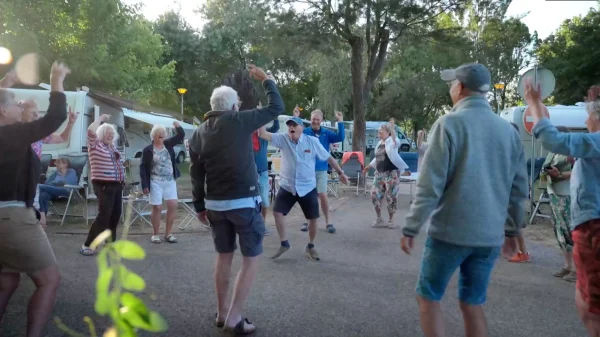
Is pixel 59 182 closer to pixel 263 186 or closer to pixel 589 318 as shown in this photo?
pixel 263 186

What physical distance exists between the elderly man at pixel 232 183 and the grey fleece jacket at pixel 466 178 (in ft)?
4.73

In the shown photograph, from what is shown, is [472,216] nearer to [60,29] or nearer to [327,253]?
[327,253]

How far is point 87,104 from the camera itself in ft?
44.6

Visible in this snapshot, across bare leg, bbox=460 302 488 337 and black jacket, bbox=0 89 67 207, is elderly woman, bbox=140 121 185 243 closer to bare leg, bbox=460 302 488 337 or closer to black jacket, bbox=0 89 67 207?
black jacket, bbox=0 89 67 207

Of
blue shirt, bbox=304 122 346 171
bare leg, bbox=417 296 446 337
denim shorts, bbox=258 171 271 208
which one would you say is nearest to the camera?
bare leg, bbox=417 296 446 337

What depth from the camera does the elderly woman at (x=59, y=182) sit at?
9133 millimetres

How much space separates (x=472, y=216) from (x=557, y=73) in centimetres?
3168

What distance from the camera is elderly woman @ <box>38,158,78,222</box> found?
913cm

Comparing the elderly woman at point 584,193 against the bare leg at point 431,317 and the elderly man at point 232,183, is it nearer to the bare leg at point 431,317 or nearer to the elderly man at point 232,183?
the bare leg at point 431,317

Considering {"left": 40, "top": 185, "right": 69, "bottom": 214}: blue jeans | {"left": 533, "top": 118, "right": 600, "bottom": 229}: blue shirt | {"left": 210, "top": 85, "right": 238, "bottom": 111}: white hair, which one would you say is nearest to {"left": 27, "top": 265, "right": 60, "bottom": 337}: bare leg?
{"left": 210, "top": 85, "right": 238, "bottom": 111}: white hair

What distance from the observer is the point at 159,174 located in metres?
7.66

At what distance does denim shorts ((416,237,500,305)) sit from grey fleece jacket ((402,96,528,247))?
62mm

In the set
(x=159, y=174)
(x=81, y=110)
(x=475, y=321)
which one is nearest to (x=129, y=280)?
(x=475, y=321)

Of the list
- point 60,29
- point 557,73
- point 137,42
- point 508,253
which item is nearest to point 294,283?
point 508,253
